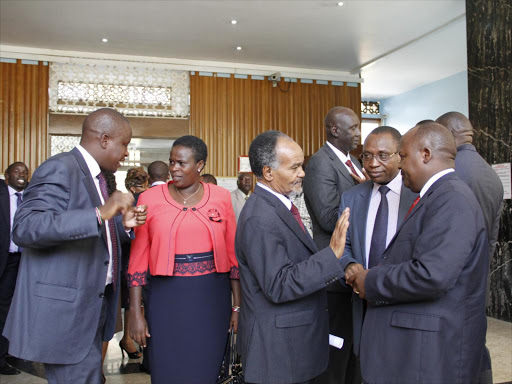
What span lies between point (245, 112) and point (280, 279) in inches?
326

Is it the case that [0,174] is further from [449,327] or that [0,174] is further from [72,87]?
[449,327]

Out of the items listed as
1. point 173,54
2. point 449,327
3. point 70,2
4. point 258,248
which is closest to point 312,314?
point 258,248

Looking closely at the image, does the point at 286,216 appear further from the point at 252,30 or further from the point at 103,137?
the point at 252,30

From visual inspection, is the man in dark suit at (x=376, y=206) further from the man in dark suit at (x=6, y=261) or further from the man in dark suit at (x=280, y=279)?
the man in dark suit at (x=6, y=261)

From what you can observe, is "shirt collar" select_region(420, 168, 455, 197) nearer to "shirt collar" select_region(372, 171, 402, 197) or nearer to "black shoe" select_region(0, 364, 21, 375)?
"shirt collar" select_region(372, 171, 402, 197)

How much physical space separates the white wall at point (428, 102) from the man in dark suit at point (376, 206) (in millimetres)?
9073

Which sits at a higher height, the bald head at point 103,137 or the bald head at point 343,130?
the bald head at point 343,130

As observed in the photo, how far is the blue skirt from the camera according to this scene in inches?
104

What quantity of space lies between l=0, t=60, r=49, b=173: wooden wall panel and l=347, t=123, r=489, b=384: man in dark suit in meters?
8.25

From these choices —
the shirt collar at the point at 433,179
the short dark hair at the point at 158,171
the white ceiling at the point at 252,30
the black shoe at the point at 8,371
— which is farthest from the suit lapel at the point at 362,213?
the white ceiling at the point at 252,30

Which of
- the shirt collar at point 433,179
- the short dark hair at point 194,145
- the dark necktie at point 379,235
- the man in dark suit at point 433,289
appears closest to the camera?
the man in dark suit at point 433,289

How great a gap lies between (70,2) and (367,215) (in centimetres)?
610

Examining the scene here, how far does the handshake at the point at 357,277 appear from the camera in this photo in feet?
6.52

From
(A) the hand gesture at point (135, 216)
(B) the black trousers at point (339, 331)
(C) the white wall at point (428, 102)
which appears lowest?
(B) the black trousers at point (339, 331)
